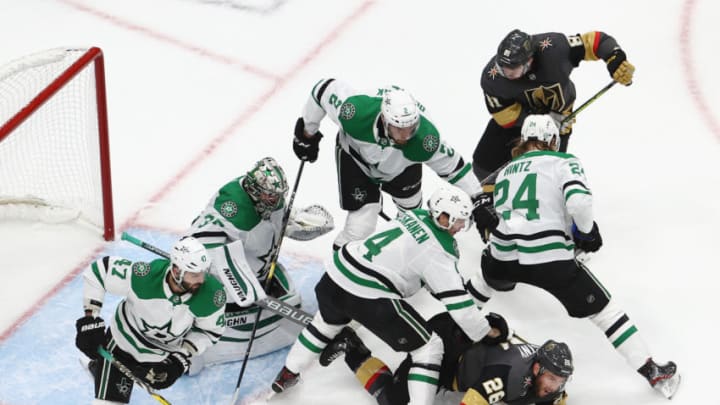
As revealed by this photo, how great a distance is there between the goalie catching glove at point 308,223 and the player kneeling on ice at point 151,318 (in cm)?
80

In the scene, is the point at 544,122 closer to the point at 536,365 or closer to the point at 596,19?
the point at 536,365

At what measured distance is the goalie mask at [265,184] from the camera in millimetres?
4312

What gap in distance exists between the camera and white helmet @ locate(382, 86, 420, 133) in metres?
4.24

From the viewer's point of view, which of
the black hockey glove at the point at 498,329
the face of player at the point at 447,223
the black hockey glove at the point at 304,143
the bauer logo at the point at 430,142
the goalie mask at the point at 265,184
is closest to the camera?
the face of player at the point at 447,223

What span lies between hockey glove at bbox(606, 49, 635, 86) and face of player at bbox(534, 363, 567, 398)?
58.2 inches

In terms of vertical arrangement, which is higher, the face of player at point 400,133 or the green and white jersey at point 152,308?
the face of player at point 400,133

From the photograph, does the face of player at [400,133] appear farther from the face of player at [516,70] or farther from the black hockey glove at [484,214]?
the face of player at [516,70]

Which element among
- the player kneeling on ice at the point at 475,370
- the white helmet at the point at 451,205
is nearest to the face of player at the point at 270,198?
the player kneeling on ice at the point at 475,370

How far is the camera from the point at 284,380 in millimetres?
Answer: 4387

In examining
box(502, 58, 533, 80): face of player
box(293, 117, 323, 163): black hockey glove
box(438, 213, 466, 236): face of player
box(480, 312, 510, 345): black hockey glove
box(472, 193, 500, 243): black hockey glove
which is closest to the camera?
box(438, 213, 466, 236): face of player

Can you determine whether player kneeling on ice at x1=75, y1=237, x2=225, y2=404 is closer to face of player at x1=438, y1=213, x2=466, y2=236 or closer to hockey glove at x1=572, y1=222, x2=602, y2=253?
face of player at x1=438, y1=213, x2=466, y2=236

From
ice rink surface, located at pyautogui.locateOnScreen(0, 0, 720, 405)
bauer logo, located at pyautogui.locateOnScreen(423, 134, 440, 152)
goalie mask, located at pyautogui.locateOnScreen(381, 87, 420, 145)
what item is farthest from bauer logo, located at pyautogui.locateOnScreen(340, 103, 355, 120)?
ice rink surface, located at pyautogui.locateOnScreen(0, 0, 720, 405)

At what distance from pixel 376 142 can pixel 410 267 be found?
2.11ft

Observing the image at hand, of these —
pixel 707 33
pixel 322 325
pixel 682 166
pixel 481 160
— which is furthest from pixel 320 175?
pixel 707 33
